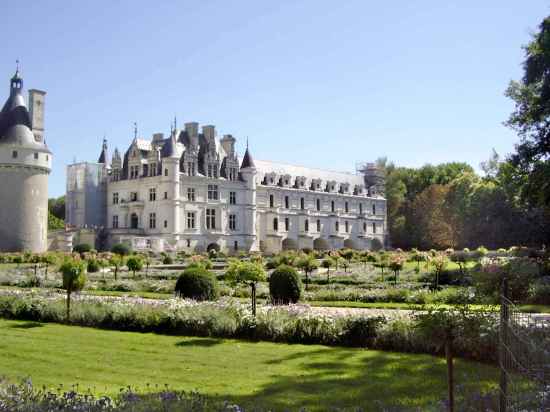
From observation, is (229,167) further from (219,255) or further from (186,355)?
(186,355)

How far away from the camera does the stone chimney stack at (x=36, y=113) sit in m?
46.0

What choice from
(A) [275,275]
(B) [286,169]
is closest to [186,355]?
(A) [275,275]

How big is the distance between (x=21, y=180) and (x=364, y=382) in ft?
133

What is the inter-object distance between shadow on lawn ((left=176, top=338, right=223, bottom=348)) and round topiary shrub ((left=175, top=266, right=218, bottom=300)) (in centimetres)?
486

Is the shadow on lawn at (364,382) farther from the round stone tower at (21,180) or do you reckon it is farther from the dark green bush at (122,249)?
the round stone tower at (21,180)

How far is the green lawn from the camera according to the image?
7348 mm

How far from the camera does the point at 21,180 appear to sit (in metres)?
43.7

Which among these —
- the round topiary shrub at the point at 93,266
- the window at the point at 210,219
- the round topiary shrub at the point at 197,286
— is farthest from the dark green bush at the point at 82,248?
the round topiary shrub at the point at 197,286

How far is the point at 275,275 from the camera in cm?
1742

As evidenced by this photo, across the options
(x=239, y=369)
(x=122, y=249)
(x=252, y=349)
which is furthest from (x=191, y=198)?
(x=239, y=369)

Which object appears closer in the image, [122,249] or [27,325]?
[27,325]

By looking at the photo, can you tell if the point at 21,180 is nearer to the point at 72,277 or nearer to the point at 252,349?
the point at 72,277

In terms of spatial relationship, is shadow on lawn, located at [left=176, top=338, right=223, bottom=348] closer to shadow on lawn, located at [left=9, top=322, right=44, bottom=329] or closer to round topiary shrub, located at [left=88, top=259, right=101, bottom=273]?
shadow on lawn, located at [left=9, top=322, right=44, bottom=329]

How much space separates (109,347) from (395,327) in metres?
4.69
